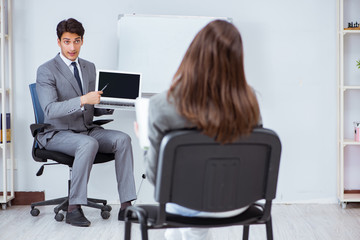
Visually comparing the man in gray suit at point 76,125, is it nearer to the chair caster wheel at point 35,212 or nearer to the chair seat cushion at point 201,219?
the chair caster wheel at point 35,212

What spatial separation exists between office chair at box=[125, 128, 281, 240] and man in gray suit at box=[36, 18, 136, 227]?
4.87 ft

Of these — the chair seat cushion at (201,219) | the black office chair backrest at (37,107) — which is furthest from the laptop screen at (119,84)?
the chair seat cushion at (201,219)

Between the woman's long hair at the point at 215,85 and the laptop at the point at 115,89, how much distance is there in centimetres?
164

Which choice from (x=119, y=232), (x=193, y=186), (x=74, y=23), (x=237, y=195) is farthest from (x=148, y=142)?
(x=74, y=23)

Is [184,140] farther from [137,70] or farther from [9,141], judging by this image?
[9,141]

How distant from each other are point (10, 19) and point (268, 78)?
6.21 ft

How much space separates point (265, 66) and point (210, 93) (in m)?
2.24

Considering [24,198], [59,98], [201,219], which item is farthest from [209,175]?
[24,198]

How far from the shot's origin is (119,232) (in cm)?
287

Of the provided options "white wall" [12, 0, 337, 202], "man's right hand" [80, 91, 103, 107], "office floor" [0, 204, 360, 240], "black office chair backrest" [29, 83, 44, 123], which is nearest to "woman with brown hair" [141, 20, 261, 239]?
"office floor" [0, 204, 360, 240]

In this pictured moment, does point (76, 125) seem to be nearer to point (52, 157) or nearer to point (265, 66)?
point (52, 157)

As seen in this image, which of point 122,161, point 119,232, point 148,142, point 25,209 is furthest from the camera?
point 25,209

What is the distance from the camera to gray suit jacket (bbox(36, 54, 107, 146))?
304 cm

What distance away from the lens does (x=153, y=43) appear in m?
3.49
